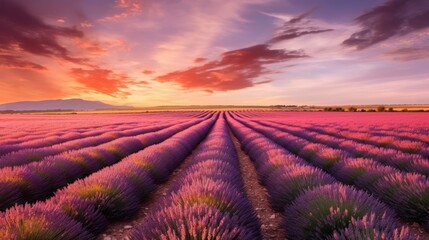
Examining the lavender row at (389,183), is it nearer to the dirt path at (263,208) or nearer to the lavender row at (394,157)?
the lavender row at (394,157)

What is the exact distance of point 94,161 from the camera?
7.46m

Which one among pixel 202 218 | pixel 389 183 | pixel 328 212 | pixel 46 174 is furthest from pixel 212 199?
pixel 46 174

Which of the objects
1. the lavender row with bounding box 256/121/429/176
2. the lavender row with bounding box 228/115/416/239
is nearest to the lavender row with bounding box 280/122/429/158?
the lavender row with bounding box 256/121/429/176

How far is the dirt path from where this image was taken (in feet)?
13.1

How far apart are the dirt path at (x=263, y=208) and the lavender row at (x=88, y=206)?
76.0 inches

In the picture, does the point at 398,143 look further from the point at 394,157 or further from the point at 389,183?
the point at 389,183

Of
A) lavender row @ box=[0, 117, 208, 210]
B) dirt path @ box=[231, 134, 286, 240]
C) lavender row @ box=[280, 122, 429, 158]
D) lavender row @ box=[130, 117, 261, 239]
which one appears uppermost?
lavender row @ box=[130, 117, 261, 239]

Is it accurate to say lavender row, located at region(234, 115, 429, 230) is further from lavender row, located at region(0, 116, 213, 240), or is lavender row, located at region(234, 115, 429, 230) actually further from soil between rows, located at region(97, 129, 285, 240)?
lavender row, located at region(0, 116, 213, 240)

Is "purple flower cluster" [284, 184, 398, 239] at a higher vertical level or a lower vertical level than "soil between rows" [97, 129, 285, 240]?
higher

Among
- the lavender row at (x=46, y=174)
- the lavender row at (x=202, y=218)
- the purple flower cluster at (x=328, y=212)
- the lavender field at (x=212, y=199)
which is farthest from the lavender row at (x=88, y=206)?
the purple flower cluster at (x=328, y=212)

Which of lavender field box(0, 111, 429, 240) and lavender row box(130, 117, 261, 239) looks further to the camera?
lavender field box(0, 111, 429, 240)

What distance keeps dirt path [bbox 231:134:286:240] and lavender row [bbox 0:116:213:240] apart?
1.93 meters

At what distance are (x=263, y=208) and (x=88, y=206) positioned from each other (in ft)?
9.01

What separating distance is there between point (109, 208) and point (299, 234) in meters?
2.60
